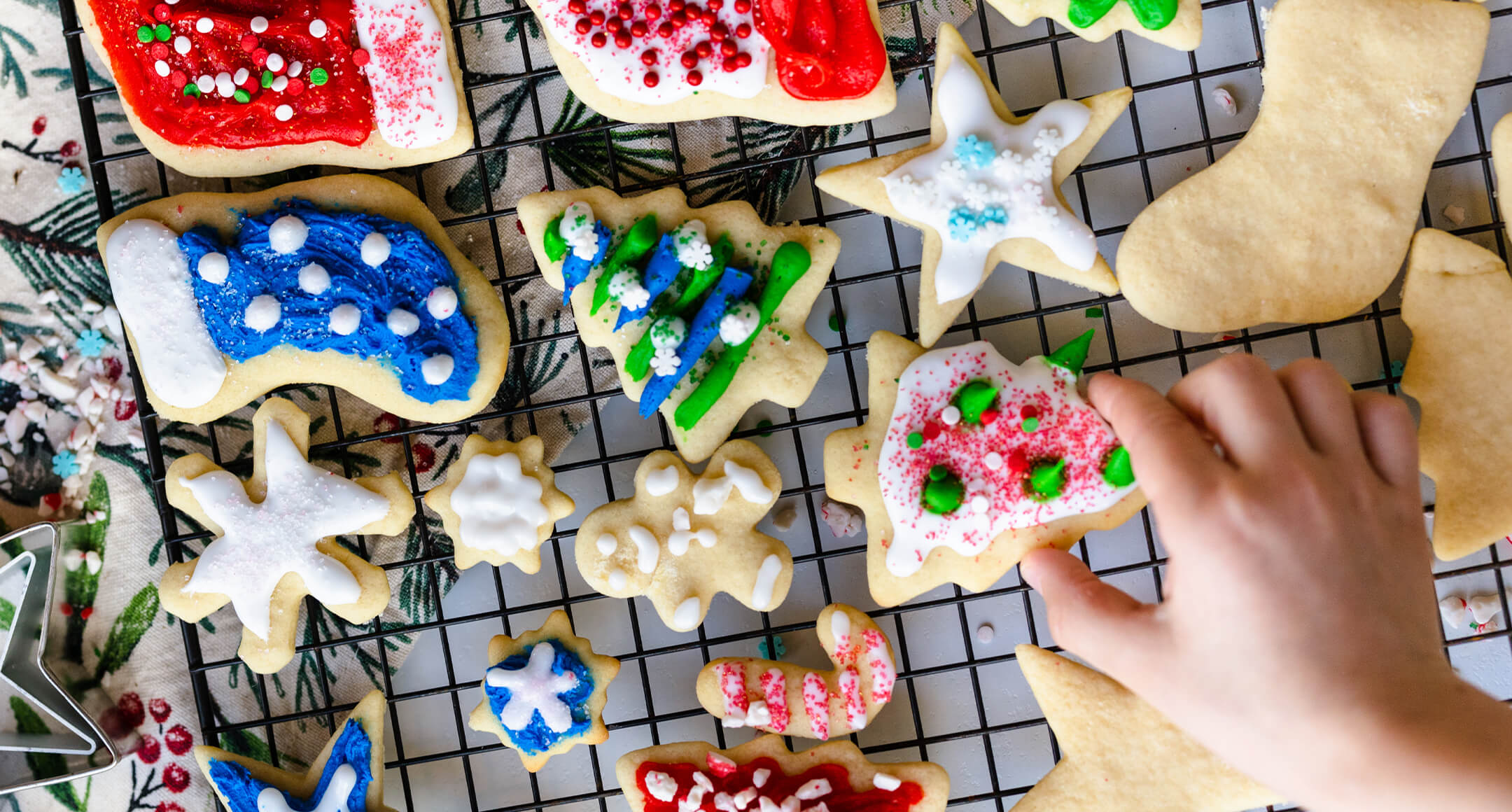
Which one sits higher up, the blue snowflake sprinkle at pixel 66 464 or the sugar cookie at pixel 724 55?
the sugar cookie at pixel 724 55

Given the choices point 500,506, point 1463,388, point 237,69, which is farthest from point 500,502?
point 1463,388

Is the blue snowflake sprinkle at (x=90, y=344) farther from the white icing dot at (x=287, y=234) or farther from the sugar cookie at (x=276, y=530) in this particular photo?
the white icing dot at (x=287, y=234)

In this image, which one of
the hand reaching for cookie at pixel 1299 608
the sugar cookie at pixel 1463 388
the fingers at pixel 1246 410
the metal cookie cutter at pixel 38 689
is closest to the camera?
the hand reaching for cookie at pixel 1299 608

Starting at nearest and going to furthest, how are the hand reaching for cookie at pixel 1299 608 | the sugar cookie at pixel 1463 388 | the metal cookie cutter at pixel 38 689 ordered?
the hand reaching for cookie at pixel 1299 608 → the sugar cookie at pixel 1463 388 → the metal cookie cutter at pixel 38 689

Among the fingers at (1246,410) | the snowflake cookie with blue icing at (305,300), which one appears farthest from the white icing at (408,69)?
the fingers at (1246,410)

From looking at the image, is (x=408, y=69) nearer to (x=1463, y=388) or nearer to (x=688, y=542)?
(x=688, y=542)

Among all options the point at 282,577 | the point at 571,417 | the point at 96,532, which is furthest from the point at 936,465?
the point at 96,532

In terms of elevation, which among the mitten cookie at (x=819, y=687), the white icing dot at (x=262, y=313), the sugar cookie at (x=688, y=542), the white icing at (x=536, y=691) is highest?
the white icing dot at (x=262, y=313)
